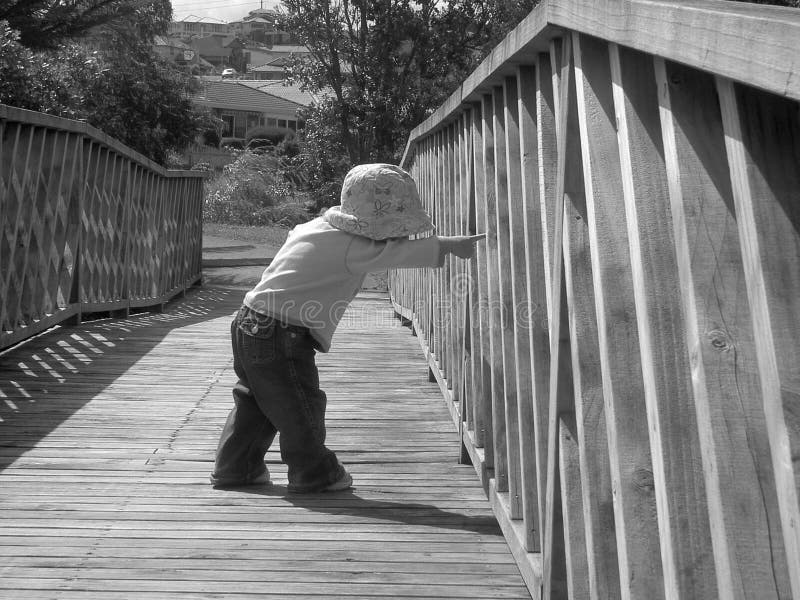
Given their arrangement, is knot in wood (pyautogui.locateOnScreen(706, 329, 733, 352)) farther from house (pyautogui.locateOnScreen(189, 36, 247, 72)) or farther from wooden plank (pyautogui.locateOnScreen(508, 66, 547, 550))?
house (pyautogui.locateOnScreen(189, 36, 247, 72))

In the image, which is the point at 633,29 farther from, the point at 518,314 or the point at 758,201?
the point at 518,314

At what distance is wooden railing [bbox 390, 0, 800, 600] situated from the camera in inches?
44.5

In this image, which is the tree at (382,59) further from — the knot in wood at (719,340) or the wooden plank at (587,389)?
the knot in wood at (719,340)

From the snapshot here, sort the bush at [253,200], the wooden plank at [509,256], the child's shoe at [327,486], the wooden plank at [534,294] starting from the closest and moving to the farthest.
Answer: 1. the wooden plank at [534,294]
2. the wooden plank at [509,256]
3. the child's shoe at [327,486]
4. the bush at [253,200]

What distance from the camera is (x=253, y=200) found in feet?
91.9

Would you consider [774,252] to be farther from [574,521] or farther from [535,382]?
[535,382]

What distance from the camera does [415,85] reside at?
20375 mm

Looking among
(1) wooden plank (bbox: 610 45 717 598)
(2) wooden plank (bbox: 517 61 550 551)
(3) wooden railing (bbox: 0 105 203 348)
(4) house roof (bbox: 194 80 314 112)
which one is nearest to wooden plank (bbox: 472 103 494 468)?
(2) wooden plank (bbox: 517 61 550 551)

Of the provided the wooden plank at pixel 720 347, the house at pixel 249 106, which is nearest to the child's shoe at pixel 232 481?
the wooden plank at pixel 720 347

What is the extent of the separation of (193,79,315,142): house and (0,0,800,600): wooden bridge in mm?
56407

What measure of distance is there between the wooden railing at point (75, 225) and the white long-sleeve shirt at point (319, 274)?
2615 millimetres

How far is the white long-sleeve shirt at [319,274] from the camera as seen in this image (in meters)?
3.60

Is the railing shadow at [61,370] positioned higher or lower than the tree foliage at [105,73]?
lower

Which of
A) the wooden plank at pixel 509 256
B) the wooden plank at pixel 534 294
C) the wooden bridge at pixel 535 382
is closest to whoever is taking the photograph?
the wooden bridge at pixel 535 382
